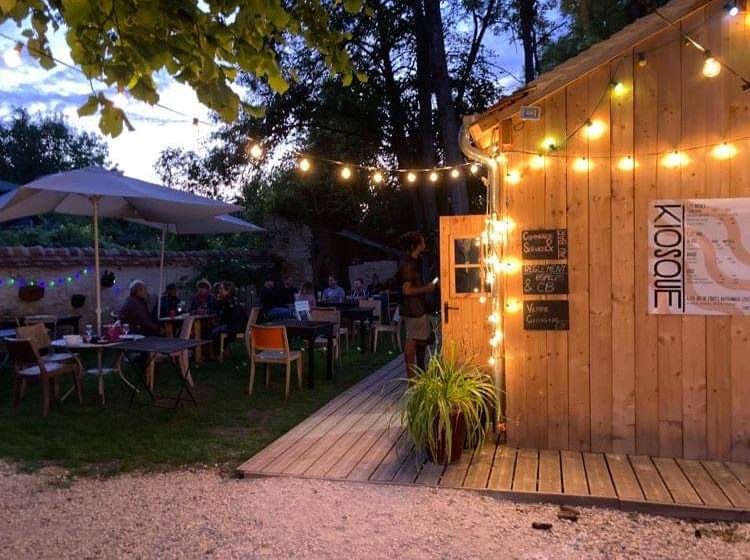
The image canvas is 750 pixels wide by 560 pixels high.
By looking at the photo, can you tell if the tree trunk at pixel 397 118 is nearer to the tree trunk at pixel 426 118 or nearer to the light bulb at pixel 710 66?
the tree trunk at pixel 426 118

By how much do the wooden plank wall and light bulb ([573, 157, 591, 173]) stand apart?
0.03 meters

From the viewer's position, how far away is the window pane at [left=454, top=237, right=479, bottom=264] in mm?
5191

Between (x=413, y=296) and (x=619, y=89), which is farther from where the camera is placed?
(x=413, y=296)

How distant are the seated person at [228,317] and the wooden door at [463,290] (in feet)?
15.2

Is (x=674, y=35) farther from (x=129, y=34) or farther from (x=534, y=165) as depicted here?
(x=129, y=34)

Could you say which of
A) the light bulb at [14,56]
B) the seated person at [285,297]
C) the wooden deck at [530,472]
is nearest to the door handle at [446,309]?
the wooden deck at [530,472]

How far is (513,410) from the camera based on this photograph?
4645mm

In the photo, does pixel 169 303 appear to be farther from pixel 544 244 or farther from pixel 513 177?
pixel 544 244

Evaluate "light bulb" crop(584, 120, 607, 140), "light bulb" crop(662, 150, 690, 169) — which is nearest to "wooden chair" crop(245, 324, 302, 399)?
"light bulb" crop(584, 120, 607, 140)

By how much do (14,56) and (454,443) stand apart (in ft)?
11.3

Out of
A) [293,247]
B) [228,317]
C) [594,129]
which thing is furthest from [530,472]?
[293,247]

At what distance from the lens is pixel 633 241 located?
4375 mm

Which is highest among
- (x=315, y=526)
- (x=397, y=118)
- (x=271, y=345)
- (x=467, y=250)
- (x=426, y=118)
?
(x=397, y=118)

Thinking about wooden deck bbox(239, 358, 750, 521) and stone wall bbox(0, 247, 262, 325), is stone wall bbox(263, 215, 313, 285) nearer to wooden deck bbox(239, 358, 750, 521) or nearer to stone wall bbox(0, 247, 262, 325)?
stone wall bbox(0, 247, 262, 325)
